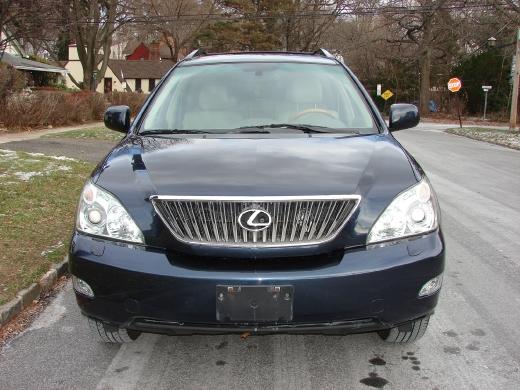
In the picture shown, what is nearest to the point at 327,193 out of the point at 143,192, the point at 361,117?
the point at 143,192

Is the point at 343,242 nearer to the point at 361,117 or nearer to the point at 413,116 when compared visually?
the point at 361,117

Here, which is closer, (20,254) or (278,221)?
(278,221)

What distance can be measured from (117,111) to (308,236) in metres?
2.23

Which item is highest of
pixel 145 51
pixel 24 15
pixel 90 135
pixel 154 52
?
pixel 145 51

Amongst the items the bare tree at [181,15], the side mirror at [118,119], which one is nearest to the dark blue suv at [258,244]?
the side mirror at [118,119]

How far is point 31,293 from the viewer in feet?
13.3

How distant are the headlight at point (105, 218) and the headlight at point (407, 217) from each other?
117 centimetres

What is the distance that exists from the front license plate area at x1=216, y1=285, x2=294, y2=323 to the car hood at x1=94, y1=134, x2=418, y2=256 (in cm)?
39

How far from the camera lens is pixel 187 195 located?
2.68m

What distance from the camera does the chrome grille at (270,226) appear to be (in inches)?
103

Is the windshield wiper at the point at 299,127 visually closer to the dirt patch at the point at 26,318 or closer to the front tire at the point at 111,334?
the front tire at the point at 111,334

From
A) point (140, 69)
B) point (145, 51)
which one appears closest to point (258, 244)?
point (140, 69)

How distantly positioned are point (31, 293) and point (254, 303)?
7.31 ft

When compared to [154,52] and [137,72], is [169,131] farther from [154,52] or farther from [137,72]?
[154,52]
